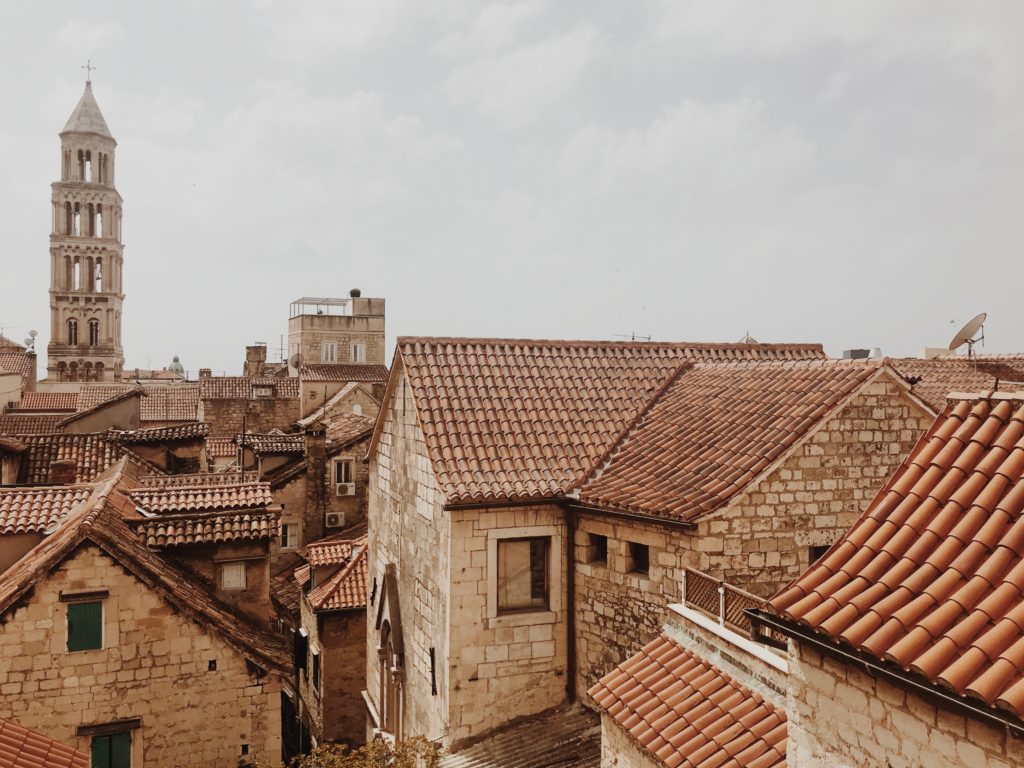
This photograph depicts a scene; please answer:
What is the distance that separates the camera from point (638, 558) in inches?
468

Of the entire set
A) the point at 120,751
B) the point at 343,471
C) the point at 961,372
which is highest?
the point at 961,372

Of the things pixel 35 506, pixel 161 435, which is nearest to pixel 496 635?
pixel 35 506

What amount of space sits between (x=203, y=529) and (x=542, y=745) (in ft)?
27.0

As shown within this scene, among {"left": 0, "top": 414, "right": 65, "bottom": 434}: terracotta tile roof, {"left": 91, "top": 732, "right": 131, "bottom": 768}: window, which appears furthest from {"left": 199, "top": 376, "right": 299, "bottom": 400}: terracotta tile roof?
{"left": 91, "top": 732, "right": 131, "bottom": 768}: window

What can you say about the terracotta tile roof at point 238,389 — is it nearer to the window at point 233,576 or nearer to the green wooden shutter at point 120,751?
the window at point 233,576

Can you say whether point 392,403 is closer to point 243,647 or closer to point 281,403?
point 243,647

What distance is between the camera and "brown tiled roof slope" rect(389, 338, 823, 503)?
1261cm

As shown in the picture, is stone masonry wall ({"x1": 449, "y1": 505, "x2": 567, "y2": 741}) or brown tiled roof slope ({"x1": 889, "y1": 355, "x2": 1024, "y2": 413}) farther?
brown tiled roof slope ({"x1": 889, "y1": 355, "x2": 1024, "y2": 413})

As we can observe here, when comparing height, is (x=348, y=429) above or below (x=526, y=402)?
A: below

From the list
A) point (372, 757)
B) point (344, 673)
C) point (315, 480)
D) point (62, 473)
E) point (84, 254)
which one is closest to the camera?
point (372, 757)

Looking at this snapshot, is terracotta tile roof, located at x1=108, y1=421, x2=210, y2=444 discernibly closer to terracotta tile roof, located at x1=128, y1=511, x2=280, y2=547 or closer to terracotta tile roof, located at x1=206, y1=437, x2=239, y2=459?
terracotta tile roof, located at x1=206, y1=437, x2=239, y2=459

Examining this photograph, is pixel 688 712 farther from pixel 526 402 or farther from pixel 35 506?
pixel 35 506

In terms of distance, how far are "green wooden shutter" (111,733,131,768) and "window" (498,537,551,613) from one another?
7001 millimetres

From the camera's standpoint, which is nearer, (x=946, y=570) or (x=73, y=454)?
(x=946, y=570)
